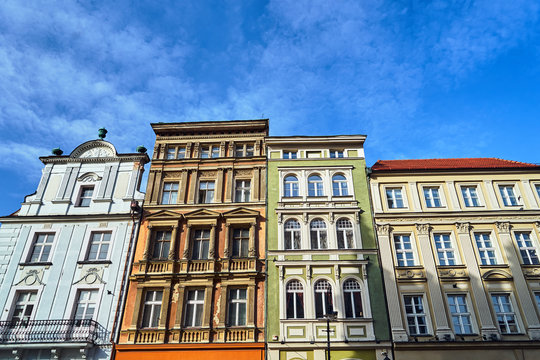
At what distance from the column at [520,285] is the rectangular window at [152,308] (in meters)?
19.7

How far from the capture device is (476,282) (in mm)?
21859

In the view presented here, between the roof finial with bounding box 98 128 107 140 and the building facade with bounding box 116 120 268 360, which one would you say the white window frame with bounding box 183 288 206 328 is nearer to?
the building facade with bounding box 116 120 268 360

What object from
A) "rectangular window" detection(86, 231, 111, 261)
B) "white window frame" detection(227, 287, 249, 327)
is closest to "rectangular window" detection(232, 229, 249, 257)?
"white window frame" detection(227, 287, 249, 327)

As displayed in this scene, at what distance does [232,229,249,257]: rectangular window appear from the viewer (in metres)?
23.7

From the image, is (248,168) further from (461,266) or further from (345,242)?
(461,266)

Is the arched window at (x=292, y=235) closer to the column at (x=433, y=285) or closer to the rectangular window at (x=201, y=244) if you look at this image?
the rectangular window at (x=201, y=244)

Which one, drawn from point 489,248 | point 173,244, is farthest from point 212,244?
point 489,248

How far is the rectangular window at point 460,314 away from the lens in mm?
20859

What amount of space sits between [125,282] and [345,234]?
13.3 m

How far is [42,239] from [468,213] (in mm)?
26561

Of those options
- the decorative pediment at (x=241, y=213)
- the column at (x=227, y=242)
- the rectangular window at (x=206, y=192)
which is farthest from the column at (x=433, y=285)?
the rectangular window at (x=206, y=192)

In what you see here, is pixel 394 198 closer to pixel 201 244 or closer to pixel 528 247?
pixel 528 247

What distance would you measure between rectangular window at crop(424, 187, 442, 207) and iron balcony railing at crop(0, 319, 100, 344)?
21.0m

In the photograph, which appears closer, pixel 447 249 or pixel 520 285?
pixel 520 285
